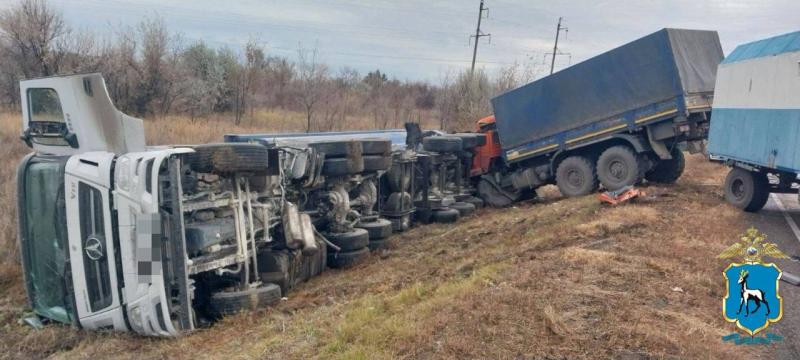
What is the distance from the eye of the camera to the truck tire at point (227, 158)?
16.5 feet

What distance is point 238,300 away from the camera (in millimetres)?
5246

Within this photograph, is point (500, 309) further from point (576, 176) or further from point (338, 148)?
point (576, 176)

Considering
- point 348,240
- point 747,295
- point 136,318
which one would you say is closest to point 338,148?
point 348,240

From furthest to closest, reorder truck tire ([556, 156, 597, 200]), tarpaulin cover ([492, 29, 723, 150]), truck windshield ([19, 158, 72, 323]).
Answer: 1. truck tire ([556, 156, 597, 200])
2. tarpaulin cover ([492, 29, 723, 150])
3. truck windshield ([19, 158, 72, 323])

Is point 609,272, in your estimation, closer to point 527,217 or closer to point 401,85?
point 527,217

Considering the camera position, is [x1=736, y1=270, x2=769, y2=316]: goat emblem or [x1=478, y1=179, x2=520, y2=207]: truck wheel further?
[x1=478, y1=179, x2=520, y2=207]: truck wheel

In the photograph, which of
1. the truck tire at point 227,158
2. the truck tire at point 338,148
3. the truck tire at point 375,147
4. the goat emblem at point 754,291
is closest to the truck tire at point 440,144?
the truck tire at point 375,147

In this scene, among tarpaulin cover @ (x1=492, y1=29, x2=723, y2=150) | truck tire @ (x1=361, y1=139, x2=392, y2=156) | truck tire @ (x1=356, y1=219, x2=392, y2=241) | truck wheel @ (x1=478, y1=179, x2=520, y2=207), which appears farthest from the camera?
truck wheel @ (x1=478, y1=179, x2=520, y2=207)

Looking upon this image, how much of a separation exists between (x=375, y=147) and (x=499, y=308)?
4232 millimetres

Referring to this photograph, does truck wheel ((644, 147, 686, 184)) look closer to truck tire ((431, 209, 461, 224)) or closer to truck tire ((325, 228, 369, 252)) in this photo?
truck tire ((431, 209, 461, 224))

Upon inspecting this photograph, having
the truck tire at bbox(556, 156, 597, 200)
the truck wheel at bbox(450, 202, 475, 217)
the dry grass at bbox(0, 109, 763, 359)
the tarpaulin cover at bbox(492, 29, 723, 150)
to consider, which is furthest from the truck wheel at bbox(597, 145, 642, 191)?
the dry grass at bbox(0, 109, 763, 359)

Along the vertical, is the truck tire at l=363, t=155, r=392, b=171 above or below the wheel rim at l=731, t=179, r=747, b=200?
above

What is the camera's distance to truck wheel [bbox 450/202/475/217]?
11578 mm

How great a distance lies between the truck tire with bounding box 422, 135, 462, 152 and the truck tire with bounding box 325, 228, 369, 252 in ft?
12.7
